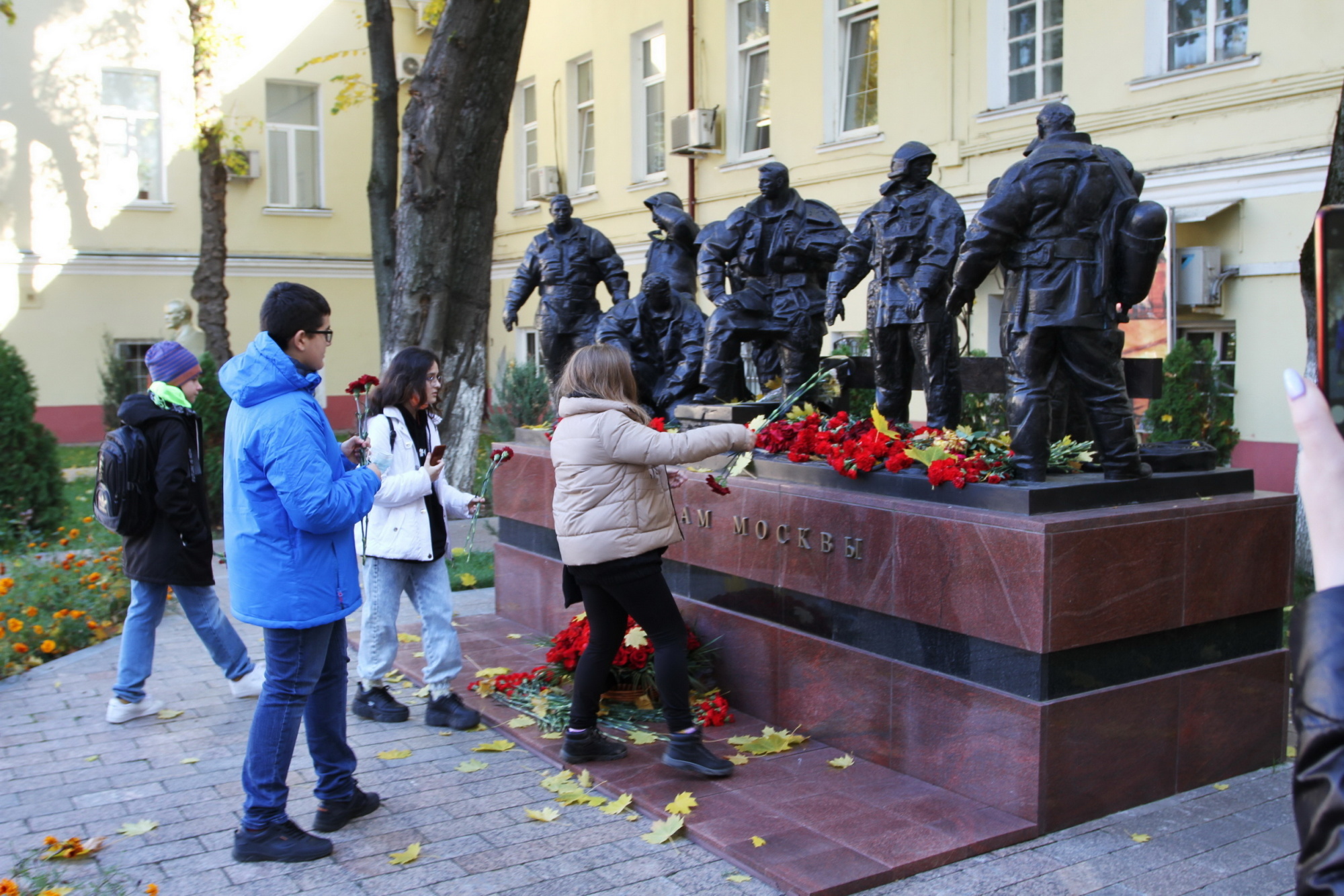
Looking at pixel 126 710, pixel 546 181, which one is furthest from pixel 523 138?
pixel 126 710

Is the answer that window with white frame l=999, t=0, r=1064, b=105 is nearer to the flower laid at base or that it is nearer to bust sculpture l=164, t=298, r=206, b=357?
the flower laid at base

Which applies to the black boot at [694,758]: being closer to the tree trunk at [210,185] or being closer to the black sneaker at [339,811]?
the black sneaker at [339,811]

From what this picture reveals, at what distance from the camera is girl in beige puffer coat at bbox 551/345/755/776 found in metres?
4.43

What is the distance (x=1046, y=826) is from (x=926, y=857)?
0.57 metres

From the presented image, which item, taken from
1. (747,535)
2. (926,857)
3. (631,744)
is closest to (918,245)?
(747,535)

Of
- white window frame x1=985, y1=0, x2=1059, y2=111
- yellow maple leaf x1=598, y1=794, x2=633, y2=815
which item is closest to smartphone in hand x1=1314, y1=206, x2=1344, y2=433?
yellow maple leaf x1=598, y1=794, x2=633, y2=815

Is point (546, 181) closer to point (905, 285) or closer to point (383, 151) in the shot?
point (383, 151)

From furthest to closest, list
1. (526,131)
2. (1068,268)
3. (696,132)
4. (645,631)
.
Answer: (526,131), (696,132), (1068,268), (645,631)

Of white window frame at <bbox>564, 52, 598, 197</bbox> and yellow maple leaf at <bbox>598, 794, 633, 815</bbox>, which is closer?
yellow maple leaf at <bbox>598, 794, 633, 815</bbox>

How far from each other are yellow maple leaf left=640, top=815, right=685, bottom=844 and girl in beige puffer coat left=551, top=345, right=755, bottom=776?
18.8 inches

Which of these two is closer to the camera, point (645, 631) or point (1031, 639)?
point (1031, 639)

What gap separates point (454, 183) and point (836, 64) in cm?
631

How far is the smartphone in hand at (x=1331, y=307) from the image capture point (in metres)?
1.08

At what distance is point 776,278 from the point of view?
7.40m
